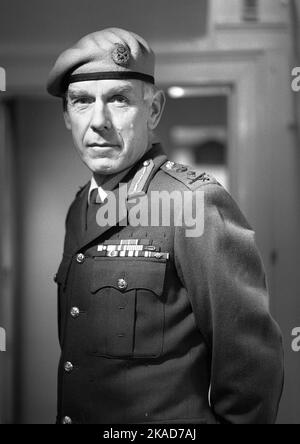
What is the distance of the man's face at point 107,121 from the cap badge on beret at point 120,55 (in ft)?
0.09

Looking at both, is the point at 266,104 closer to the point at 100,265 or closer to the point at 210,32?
the point at 210,32

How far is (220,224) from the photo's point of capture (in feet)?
2.57

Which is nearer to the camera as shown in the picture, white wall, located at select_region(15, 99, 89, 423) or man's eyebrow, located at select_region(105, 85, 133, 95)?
man's eyebrow, located at select_region(105, 85, 133, 95)

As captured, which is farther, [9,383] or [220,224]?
[9,383]

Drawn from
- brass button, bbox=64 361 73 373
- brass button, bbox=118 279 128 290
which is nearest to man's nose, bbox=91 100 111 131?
brass button, bbox=118 279 128 290

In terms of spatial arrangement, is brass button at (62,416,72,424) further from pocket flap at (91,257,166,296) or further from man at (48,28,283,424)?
pocket flap at (91,257,166,296)

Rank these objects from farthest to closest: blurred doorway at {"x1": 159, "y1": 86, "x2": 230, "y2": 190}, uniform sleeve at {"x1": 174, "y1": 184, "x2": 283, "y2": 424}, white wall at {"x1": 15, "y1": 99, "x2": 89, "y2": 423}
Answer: blurred doorway at {"x1": 159, "y1": 86, "x2": 230, "y2": 190} < white wall at {"x1": 15, "y1": 99, "x2": 89, "y2": 423} < uniform sleeve at {"x1": 174, "y1": 184, "x2": 283, "y2": 424}

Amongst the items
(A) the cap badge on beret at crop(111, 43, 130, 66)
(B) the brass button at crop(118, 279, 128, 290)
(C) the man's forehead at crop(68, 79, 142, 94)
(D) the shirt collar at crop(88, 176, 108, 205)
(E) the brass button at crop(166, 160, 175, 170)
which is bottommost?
(B) the brass button at crop(118, 279, 128, 290)

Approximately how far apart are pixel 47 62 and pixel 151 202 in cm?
51

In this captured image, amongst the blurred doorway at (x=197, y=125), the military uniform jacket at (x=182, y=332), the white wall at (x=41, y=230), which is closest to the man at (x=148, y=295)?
the military uniform jacket at (x=182, y=332)

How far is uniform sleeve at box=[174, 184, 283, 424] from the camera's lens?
2.54ft

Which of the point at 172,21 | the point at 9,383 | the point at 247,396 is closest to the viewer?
the point at 247,396

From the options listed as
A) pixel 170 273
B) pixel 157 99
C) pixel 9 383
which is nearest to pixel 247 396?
pixel 170 273

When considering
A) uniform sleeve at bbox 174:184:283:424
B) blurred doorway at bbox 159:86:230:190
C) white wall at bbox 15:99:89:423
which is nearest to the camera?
uniform sleeve at bbox 174:184:283:424
